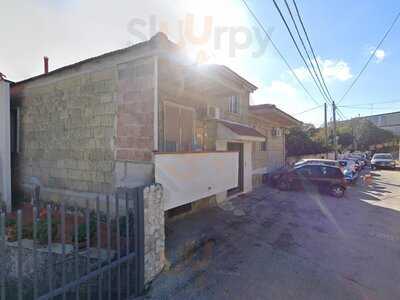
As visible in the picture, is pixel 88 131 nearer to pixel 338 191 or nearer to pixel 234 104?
pixel 234 104

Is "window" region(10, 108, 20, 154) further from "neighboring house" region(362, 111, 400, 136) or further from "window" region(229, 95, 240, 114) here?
"neighboring house" region(362, 111, 400, 136)

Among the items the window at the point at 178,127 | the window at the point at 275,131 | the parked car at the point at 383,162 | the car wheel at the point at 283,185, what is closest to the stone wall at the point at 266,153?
the window at the point at 275,131

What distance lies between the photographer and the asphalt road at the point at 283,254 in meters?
3.44

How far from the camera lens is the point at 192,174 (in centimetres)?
501

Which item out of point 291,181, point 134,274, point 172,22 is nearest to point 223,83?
point 172,22

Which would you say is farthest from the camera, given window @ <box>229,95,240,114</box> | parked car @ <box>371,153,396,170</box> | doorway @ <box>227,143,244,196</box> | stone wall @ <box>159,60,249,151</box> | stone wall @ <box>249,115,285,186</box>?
parked car @ <box>371,153,396,170</box>

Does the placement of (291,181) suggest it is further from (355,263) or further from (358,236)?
(355,263)

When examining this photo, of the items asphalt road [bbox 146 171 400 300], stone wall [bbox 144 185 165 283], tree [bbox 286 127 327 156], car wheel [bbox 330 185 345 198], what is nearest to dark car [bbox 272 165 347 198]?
car wheel [bbox 330 185 345 198]

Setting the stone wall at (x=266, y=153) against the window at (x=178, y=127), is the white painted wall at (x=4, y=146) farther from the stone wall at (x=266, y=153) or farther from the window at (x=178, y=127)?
the stone wall at (x=266, y=153)

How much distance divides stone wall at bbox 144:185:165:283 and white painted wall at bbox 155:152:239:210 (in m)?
0.52

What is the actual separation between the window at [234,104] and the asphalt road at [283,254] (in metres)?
4.13

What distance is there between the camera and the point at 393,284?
3592mm

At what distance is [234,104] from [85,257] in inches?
315

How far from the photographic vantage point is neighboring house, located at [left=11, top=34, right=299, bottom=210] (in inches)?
188
